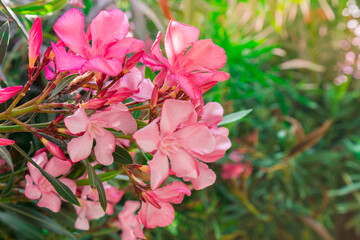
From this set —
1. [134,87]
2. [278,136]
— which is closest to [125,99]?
[134,87]

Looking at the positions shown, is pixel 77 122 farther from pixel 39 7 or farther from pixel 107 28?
pixel 39 7

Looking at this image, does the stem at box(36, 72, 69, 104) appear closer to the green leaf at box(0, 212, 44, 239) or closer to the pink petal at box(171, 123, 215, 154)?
the pink petal at box(171, 123, 215, 154)

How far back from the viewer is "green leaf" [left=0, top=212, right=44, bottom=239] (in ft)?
1.37

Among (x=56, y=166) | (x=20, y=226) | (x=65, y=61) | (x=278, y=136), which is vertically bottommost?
(x=278, y=136)

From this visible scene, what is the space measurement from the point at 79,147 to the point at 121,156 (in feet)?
0.14

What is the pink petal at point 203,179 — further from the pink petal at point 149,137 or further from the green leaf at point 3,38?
the green leaf at point 3,38

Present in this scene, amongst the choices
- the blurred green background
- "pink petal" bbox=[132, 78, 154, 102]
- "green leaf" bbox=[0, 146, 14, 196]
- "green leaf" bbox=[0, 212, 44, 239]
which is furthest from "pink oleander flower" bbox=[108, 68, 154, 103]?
the blurred green background

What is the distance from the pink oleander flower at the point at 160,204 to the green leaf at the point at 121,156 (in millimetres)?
27

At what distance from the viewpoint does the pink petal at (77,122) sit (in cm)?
23

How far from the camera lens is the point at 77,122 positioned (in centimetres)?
23

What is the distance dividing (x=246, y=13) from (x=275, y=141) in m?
0.42

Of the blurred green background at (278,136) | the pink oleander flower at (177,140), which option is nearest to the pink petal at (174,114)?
the pink oleander flower at (177,140)

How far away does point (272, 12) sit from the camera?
0.93 m

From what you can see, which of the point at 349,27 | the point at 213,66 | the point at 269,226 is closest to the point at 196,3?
the point at 213,66
